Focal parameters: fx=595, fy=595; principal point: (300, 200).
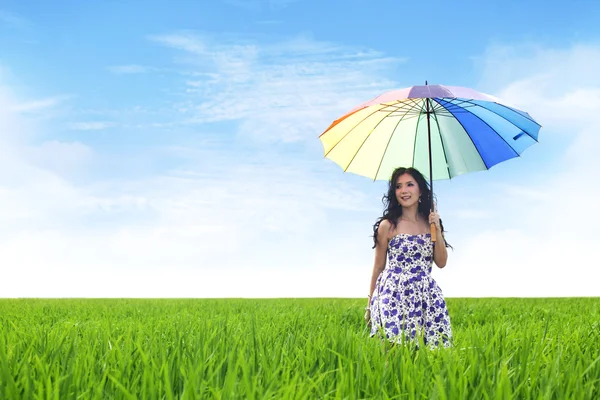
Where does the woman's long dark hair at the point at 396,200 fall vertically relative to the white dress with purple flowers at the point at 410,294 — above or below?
above

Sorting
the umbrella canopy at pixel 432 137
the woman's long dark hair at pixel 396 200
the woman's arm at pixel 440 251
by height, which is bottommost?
the woman's arm at pixel 440 251

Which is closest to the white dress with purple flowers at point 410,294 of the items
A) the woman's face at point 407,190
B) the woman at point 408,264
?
Result: the woman at point 408,264

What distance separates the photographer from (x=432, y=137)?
22.4 feet

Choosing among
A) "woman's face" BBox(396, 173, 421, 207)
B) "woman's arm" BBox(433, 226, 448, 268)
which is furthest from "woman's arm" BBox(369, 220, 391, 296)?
"woman's arm" BBox(433, 226, 448, 268)

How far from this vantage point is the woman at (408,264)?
5.58 metres

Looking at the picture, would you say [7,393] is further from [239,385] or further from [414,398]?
[414,398]

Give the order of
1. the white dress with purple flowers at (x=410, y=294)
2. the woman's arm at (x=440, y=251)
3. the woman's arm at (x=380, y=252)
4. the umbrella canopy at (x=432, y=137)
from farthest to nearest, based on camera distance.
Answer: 1. the umbrella canopy at (x=432, y=137)
2. the woman's arm at (x=380, y=252)
3. the woman's arm at (x=440, y=251)
4. the white dress with purple flowers at (x=410, y=294)

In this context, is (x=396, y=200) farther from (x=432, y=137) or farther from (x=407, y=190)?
(x=432, y=137)

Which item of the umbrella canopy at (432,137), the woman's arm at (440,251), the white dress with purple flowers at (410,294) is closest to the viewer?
the white dress with purple flowers at (410,294)

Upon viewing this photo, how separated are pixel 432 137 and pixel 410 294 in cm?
206

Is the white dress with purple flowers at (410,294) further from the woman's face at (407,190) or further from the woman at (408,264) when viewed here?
the woman's face at (407,190)

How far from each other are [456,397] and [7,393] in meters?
1.90

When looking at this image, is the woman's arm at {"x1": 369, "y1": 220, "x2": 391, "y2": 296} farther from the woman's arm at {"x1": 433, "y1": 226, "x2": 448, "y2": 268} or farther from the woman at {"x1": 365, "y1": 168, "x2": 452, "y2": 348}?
the woman's arm at {"x1": 433, "y1": 226, "x2": 448, "y2": 268}

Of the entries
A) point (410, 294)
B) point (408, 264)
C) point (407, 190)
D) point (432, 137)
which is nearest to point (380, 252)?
point (408, 264)
